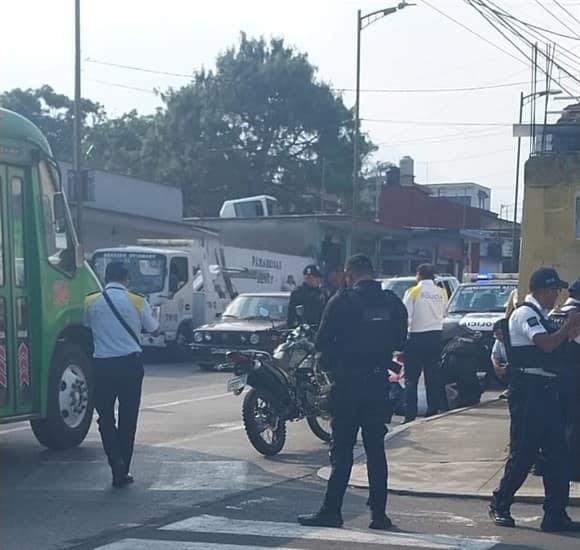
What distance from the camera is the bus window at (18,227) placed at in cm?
1167

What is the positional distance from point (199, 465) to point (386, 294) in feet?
11.7

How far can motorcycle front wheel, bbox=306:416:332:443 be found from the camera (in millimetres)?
13227

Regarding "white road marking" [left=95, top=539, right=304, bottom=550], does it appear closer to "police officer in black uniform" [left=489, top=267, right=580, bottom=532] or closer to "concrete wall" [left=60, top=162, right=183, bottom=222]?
"police officer in black uniform" [left=489, top=267, right=580, bottom=532]

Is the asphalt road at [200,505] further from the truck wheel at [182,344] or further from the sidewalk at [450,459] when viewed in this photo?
the truck wheel at [182,344]

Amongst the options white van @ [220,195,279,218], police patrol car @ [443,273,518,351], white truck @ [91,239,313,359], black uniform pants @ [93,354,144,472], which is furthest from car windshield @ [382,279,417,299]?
white van @ [220,195,279,218]

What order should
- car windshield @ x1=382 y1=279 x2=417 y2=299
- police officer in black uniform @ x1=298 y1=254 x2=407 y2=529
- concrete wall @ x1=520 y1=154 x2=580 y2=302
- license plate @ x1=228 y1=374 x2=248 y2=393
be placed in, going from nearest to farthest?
police officer in black uniform @ x1=298 y1=254 x2=407 y2=529, license plate @ x1=228 y1=374 x2=248 y2=393, concrete wall @ x1=520 y1=154 x2=580 y2=302, car windshield @ x1=382 y1=279 x2=417 y2=299

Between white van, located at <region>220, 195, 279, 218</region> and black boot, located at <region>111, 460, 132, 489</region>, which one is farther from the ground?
white van, located at <region>220, 195, 279, 218</region>

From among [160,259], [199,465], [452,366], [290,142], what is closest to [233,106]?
[290,142]

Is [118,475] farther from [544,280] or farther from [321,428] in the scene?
[544,280]

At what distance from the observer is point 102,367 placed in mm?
10508

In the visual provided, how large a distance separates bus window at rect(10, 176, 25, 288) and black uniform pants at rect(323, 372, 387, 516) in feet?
14.0

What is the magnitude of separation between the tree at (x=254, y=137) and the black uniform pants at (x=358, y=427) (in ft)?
193

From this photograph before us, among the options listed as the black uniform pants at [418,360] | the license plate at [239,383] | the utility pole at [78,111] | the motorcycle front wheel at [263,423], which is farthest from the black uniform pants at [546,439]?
the utility pole at [78,111]

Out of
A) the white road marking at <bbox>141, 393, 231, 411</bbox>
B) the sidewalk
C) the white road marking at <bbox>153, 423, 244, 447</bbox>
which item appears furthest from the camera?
the white road marking at <bbox>141, 393, 231, 411</bbox>
